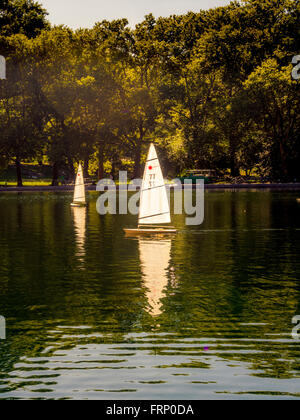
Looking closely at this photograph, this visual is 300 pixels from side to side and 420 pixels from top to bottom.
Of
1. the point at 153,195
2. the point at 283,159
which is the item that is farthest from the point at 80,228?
the point at 283,159

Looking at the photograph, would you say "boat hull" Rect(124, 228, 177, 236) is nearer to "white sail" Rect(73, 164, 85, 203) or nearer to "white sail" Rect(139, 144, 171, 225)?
"white sail" Rect(139, 144, 171, 225)

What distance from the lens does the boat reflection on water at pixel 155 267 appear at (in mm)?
19141

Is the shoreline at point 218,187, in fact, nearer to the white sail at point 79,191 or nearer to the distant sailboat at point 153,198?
the white sail at point 79,191

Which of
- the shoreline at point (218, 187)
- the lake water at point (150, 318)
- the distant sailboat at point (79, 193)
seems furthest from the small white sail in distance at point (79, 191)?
the shoreline at point (218, 187)

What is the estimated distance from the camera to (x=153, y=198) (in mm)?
37562

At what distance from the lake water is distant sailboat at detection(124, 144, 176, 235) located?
2.99 metres

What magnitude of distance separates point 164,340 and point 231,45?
101 meters

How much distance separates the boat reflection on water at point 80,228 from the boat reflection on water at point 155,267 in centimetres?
257

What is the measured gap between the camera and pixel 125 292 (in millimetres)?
20297

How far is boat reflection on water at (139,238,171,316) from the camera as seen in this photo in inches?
754

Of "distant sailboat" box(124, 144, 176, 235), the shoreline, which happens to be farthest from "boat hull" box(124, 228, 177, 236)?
the shoreline

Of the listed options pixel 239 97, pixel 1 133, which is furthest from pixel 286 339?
pixel 239 97

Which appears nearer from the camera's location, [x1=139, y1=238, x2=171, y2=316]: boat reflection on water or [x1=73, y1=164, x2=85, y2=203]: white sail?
[x1=139, y1=238, x2=171, y2=316]: boat reflection on water

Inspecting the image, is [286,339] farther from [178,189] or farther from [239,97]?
[239,97]
